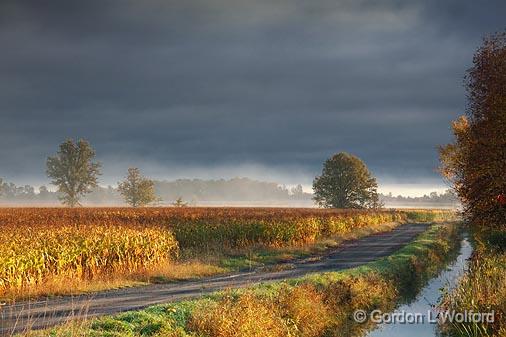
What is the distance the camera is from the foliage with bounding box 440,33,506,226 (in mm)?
36844

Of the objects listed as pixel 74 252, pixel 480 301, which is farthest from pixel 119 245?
pixel 480 301

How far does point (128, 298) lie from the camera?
74.0ft

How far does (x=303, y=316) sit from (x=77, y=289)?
33.9 ft

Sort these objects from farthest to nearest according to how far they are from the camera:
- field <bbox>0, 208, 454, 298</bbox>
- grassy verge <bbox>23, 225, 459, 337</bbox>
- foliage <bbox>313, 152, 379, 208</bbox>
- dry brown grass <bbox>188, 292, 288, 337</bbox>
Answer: foliage <bbox>313, 152, 379, 208</bbox>, field <bbox>0, 208, 454, 298</bbox>, dry brown grass <bbox>188, 292, 288, 337</bbox>, grassy verge <bbox>23, 225, 459, 337</bbox>

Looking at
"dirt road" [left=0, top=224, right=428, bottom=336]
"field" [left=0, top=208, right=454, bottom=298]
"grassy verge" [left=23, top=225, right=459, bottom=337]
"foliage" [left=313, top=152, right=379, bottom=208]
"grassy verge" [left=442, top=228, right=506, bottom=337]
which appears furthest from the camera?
"foliage" [left=313, top=152, right=379, bottom=208]

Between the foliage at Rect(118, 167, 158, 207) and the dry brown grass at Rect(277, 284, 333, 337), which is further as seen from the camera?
the foliage at Rect(118, 167, 158, 207)

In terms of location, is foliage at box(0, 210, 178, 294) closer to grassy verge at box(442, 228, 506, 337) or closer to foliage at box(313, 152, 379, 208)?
grassy verge at box(442, 228, 506, 337)

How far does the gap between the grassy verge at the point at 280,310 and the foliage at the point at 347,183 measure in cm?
8364

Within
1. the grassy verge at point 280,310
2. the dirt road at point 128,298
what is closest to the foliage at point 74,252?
the dirt road at point 128,298

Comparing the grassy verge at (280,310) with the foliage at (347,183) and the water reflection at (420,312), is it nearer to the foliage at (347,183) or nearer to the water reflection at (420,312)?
the water reflection at (420,312)

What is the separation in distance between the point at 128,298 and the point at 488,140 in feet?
86.7

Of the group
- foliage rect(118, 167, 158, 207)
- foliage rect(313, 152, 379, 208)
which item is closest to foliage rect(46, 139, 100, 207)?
foliage rect(118, 167, 158, 207)

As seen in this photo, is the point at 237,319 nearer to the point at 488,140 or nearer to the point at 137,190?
the point at 488,140

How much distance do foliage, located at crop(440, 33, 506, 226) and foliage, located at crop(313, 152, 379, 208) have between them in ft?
248
